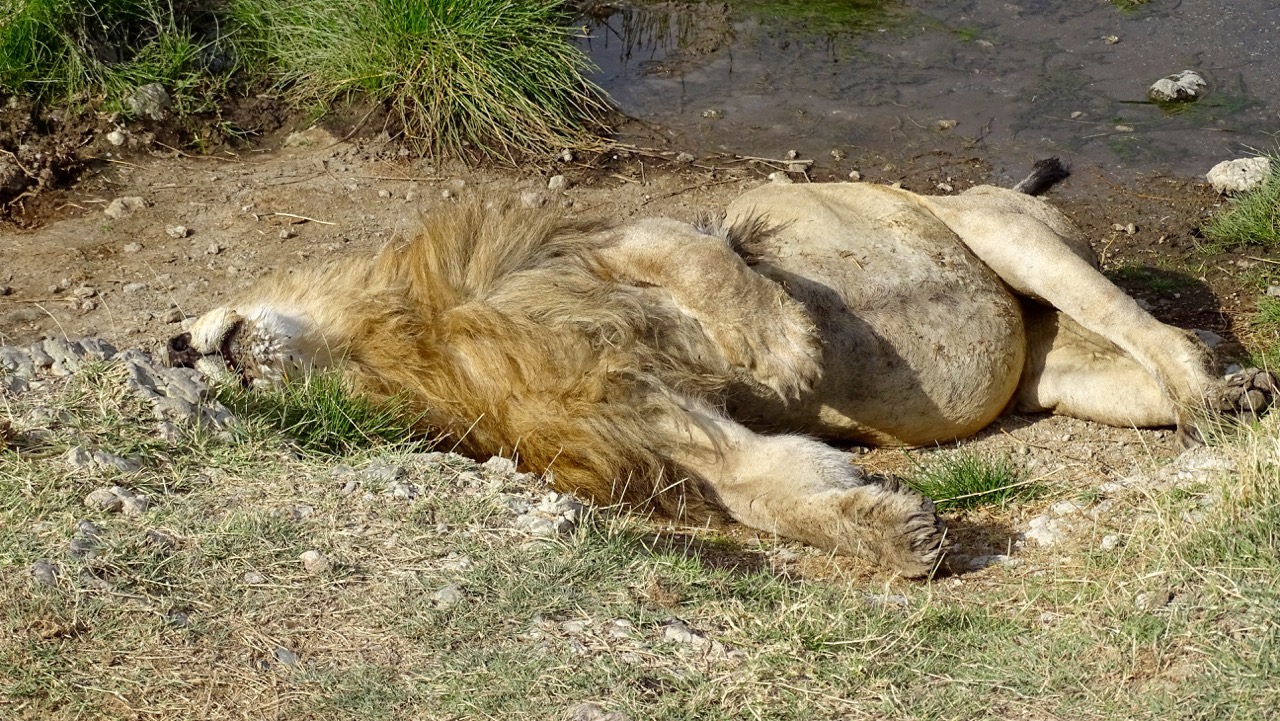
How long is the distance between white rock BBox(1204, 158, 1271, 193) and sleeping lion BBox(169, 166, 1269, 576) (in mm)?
2268

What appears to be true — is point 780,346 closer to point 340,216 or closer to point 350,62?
point 340,216

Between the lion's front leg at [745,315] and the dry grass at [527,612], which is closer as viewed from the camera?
the dry grass at [527,612]

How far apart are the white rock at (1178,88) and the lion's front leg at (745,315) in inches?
180

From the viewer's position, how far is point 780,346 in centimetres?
464

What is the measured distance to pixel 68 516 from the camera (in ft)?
12.4

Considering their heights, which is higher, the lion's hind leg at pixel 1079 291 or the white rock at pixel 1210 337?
the lion's hind leg at pixel 1079 291

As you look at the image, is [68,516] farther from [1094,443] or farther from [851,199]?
[1094,443]

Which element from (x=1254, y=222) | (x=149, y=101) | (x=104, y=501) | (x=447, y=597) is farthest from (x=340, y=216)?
(x=1254, y=222)

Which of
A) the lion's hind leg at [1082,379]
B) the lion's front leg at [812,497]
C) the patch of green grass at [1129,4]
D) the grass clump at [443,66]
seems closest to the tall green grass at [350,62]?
the grass clump at [443,66]

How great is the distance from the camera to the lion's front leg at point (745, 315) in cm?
464

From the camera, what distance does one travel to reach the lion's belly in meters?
5.05

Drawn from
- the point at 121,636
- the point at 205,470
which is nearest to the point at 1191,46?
the point at 205,470

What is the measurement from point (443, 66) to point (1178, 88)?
4240mm

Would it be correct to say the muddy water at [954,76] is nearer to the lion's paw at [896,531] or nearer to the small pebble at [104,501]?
the lion's paw at [896,531]
